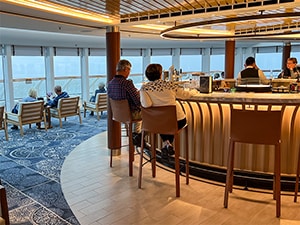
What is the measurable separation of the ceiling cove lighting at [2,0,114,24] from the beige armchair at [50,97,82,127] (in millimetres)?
3674

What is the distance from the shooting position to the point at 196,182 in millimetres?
4191

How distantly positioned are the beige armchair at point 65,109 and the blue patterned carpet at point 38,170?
32cm

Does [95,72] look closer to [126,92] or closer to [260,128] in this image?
[126,92]

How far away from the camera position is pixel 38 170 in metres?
4.76

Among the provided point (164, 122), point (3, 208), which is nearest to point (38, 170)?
point (164, 122)

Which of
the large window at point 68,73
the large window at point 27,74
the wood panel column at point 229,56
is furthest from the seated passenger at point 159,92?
the large window at point 68,73

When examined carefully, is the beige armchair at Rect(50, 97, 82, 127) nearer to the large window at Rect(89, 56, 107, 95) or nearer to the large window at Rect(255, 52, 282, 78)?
the large window at Rect(89, 56, 107, 95)

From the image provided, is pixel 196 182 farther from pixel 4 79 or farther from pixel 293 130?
pixel 4 79

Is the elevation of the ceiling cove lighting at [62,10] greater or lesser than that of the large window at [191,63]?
greater

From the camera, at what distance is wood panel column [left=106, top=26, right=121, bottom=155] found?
520cm

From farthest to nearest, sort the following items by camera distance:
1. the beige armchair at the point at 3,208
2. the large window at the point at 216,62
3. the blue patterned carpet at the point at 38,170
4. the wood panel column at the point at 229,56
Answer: the large window at the point at 216,62 → the wood panel column at the point at 229,56 → the blue patterned carpet at the point at 38,170 → the beige armchair at the point at 3,208

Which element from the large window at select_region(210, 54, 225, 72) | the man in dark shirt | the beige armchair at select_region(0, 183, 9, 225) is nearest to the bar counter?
the man in dark shirt

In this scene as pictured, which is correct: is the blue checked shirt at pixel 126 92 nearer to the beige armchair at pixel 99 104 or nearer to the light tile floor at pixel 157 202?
the light tile floor at pixel 157 202

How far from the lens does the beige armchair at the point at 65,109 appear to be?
804 centimetres
